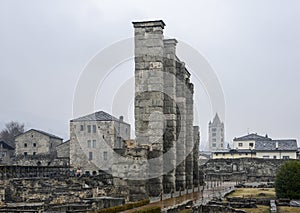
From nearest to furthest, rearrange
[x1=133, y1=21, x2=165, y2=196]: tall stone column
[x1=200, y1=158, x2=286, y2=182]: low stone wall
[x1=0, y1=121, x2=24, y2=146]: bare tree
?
1. [x1=133, y1=21, x2=165, y2=196]: tall stone column
2. [x1=200, y1=158, x2=286, y2=182]: low stone wall
3. [x1=0, y1=121, x2=24, y2=146]: bare tree

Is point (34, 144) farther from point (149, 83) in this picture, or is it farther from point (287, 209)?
point (287, 209)

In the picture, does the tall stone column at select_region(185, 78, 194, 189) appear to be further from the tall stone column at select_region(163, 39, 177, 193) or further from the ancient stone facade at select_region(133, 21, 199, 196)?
the tall stone column at select_region(163, 39, 177, 193)

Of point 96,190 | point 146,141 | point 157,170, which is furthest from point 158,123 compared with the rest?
point 96,190

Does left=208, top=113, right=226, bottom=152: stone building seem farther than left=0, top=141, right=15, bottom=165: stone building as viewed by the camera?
Yes

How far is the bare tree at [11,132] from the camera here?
88938mm

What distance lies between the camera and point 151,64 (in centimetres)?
2733

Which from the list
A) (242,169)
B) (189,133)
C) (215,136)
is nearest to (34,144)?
(242,169)

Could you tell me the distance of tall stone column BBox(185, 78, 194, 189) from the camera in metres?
34.5

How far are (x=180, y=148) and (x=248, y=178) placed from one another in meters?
19.3

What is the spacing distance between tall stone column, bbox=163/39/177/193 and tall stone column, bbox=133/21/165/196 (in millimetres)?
1775

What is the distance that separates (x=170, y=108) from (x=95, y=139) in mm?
29851

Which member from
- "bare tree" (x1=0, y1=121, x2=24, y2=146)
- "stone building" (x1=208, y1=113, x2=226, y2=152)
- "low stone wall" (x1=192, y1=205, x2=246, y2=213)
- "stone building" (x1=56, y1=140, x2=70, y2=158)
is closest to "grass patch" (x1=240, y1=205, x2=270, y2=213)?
"low stone wall" (x1=192, y1=205, x2=246, y2=213)

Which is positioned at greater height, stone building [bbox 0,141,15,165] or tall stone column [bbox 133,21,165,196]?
tall stone column [bbox 133,21,165,196]

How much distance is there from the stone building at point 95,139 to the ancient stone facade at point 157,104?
25.9m
